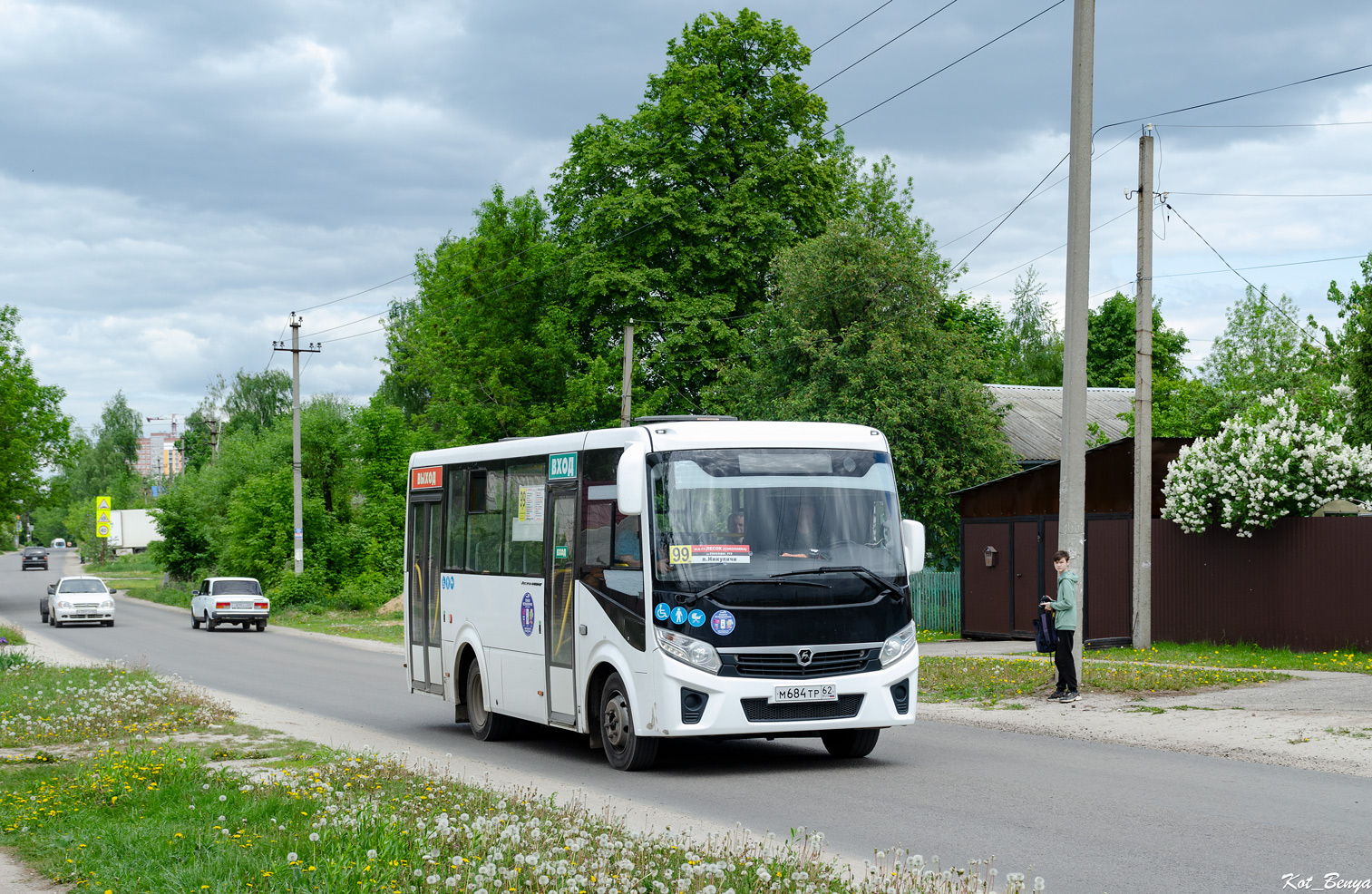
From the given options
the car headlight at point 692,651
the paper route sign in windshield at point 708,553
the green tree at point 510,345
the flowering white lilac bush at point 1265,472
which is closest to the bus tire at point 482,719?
the car headlight at point 692,651

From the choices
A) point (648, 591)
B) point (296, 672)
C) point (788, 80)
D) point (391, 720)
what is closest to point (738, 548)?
point (648, 591)

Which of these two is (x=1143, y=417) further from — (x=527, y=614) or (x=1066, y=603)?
(x=527, y=614)

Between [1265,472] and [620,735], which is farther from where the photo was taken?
[1265,472]

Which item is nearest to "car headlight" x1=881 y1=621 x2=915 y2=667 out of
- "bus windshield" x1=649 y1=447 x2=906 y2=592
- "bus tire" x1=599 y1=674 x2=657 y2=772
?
"bus windshield" x1=649 y1=447 x2=906 y2=592

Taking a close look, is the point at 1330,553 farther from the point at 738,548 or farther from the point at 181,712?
the point at 181,712

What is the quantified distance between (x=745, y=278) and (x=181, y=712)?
86.6ft

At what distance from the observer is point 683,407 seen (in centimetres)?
4000

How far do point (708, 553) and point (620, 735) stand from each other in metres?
1.78

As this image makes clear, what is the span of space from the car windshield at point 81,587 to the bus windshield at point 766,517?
121ft

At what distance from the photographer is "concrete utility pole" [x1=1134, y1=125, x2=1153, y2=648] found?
21312 mm

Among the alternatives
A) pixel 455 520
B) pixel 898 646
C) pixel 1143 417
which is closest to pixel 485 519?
pixel 455 520

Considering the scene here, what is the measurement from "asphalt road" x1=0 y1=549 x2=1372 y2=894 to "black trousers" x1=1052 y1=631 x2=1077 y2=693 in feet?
6.00

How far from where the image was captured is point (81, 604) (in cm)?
4209

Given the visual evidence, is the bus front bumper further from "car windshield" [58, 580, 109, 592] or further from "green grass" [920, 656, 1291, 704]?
"car windshield" [58, 580, 109, 592]
